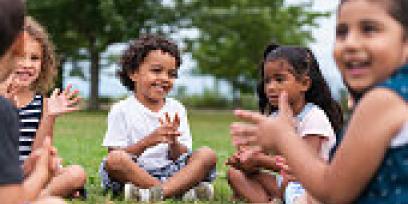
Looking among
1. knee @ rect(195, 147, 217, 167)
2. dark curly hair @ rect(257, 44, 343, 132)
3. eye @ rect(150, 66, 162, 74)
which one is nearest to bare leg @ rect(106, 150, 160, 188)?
knee @ rect(195, 147, 217, 167)

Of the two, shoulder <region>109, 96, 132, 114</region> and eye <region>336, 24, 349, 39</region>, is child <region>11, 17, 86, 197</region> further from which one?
eye <region>336, 24, 349, 39</region>

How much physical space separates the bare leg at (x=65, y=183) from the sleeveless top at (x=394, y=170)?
8.47 ft

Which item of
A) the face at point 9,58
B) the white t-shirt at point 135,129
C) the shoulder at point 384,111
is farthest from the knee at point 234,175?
the shoulder at point 384,111

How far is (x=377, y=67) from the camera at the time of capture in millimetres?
2416

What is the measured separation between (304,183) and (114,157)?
8.02 ft

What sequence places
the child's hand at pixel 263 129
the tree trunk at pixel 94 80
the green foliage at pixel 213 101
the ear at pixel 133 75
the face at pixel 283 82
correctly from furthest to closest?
1. the green foliage at pixel 213 101
2. the tree trunk at pixel 94 80
3. the ear at pixel 133 75
4. the face at pixel 283 82
5. the child's hand at pixel 263 129

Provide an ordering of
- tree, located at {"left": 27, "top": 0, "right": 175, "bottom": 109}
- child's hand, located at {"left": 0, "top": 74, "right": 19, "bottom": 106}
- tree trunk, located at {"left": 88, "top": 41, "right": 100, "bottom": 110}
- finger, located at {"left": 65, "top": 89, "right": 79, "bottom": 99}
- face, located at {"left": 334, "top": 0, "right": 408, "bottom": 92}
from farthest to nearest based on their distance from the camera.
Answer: tree trunk, located at {"left": 88, "top": 41, "right": 100, "bottom": 110} < tree, located at {"left": 27, "top": 0, "right": 175, "bottom": 109} < child's hand, located at {"left": 0, "top": 74, "right": 19, "bottom": 106} < finger, located at {"left": 65, "top": 89, "right": 79, "bottom": 99} < face, located at {"left": 334, "top": 0, "right": 408, "bottom": 92}

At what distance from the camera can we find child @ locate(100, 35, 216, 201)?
484cm

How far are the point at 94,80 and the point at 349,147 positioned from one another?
26.1 metres

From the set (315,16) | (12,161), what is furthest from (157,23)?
(12,161)

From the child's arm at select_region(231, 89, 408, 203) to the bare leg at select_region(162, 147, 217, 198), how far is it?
2.42 metres

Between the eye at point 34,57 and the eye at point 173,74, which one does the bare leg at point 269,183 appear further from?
the eye at point 34,57

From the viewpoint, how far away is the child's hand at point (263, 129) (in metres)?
2.54

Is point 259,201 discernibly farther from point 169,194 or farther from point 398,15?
point 398,15
